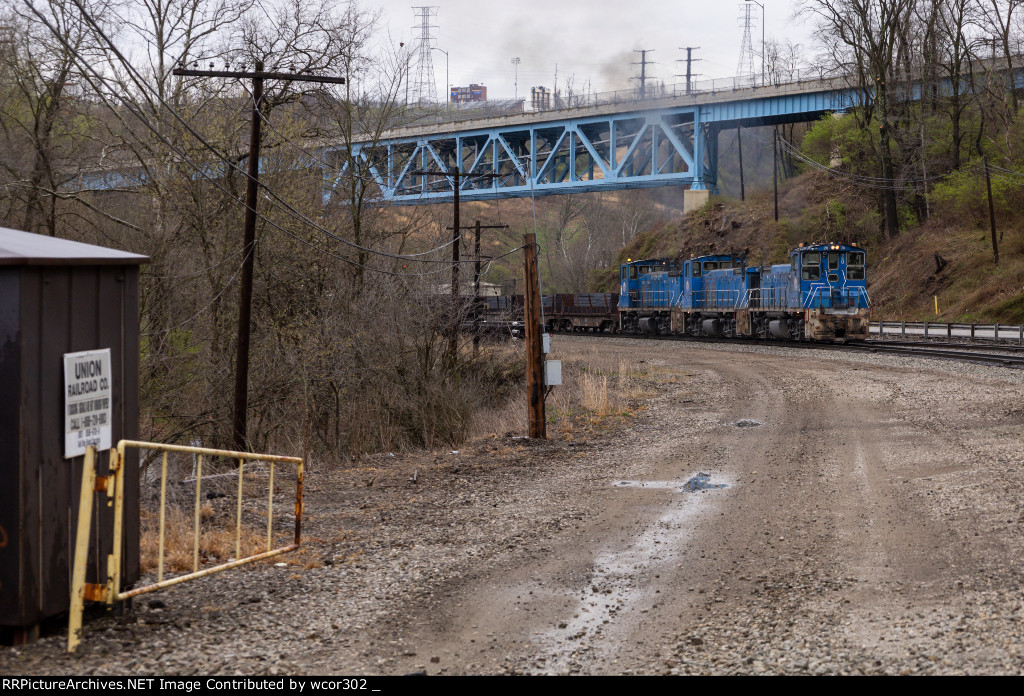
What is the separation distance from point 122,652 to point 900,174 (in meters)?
57.2

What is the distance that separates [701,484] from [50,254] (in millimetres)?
8528

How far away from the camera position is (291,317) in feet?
72.7

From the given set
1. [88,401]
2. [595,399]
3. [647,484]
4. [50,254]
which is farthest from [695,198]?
[50,254]

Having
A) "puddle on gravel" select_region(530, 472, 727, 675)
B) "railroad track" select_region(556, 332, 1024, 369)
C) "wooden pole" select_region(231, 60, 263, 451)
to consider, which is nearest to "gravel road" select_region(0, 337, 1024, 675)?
"puddle on gravel" select_region(530, 472, 727, 675)

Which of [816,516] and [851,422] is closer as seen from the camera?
[816,516]

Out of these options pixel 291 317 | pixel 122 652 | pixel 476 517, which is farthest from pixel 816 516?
pixel 291 317

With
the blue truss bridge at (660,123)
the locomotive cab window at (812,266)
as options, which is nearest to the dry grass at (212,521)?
the locomotive cab window at (812,266)

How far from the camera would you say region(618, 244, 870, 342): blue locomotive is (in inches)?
1307

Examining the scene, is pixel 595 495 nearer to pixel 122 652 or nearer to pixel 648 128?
pixel 122 652

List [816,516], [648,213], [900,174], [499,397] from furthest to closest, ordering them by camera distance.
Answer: [648,213]
[900,174]
[499,397]
[816,516]

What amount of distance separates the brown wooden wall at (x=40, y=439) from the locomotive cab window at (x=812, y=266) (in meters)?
30.4

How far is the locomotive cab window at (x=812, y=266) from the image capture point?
33.2 metres

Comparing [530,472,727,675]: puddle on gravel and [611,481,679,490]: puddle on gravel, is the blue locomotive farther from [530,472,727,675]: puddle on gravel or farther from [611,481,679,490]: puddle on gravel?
[530,472,727,675]: puddle on gravel

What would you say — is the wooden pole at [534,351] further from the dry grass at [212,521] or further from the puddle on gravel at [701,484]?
the dry grass at [212,521]
